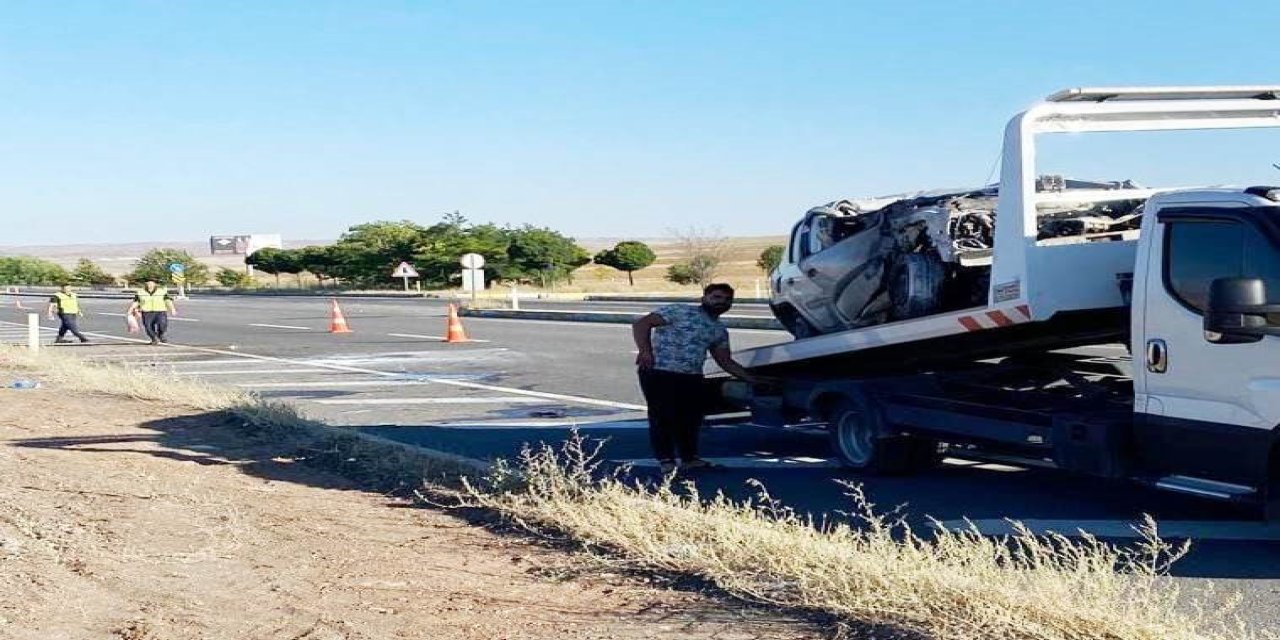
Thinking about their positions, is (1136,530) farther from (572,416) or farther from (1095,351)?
(572,416)

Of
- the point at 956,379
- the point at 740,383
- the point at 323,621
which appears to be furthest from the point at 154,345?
the point at 323,621

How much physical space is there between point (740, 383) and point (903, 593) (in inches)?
217

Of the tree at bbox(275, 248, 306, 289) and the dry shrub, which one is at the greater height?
the tree at bbox(275, 248, 306, 289)

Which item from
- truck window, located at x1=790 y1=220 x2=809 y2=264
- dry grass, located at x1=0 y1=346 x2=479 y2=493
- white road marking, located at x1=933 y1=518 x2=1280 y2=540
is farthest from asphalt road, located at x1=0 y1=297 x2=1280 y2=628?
truck window, located at x1=790 y1=220 x2=809 y2=264

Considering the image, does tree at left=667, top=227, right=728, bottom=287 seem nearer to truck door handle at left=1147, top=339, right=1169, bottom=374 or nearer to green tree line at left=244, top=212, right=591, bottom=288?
green tree line at left=244, top=212, right=591, bottom=288

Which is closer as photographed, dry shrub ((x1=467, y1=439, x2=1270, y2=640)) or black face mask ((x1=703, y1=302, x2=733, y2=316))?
dry shrub ((x1=467, y1=439, x2=1270, y2=640))

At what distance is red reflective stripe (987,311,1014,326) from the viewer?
8516mm

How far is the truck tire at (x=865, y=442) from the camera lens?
9.76 m

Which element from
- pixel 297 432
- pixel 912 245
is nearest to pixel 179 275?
pixel 297 432

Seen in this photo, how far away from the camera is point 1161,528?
792 centimetres

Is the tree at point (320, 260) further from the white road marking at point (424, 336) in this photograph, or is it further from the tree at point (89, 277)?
the white road marking at point (424, 336)

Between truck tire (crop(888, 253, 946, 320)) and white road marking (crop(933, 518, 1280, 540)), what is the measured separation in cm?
186

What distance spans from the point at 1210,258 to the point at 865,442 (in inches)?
128

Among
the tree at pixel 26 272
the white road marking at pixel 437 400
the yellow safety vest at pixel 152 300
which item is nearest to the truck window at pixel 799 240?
the white road marking at pixel 437 400
